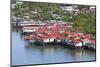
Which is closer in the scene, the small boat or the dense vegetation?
the dense vegetation

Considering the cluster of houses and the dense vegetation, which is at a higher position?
the dense vegetation

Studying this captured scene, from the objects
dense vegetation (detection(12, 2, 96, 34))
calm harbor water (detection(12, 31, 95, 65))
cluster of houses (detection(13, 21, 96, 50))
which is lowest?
calm harbor water (detection(12, 31, 95, 65))

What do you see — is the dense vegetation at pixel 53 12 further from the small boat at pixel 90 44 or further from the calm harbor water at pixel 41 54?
the calm harbor water at pixel 41 54

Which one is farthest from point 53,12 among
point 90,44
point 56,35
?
point 90,44

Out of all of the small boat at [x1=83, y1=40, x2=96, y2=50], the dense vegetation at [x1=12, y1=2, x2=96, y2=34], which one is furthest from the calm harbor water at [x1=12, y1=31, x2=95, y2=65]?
the dense vegetation at [x1=12, y1=2, x2=96, y2=34]

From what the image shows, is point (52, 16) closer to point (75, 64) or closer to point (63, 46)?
point (63, 46)

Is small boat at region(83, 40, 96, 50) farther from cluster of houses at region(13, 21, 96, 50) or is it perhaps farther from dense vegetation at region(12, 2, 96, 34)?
dense vegetation at region(12, 2, 96, 34)

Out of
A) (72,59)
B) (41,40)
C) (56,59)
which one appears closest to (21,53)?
(41,40)

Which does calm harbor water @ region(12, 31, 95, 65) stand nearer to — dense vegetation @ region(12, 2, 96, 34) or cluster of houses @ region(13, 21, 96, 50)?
cluster of houses @ region(13, 21, 96, 50)
